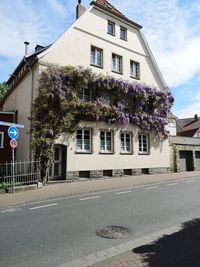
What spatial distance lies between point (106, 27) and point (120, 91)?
5.18 metres

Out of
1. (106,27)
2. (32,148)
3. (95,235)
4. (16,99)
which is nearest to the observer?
(95,235)

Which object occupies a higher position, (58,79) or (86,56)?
(86,56)

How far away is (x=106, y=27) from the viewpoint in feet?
68.1

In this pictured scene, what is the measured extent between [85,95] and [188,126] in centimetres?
3796

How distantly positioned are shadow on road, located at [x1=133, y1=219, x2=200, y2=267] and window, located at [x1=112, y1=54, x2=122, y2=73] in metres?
16.6

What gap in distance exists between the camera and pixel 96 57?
65.4 feet

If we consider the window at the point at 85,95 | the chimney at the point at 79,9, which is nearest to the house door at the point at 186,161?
the window at the point at 85,95

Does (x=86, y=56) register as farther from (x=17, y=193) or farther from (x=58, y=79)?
(x=17, y=193)

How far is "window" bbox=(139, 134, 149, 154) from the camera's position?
21411mm

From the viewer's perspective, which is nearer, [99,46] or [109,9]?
[99,46]

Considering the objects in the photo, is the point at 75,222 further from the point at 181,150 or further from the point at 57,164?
the point at 181,150

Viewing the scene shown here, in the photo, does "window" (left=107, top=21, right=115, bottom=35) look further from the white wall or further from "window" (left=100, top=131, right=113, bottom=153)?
"window" (left=100, top=131, right=113, bottom=153)

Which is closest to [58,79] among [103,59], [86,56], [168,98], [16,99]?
[86,56]

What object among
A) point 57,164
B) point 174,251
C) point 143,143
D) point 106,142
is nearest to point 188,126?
point 143,143
